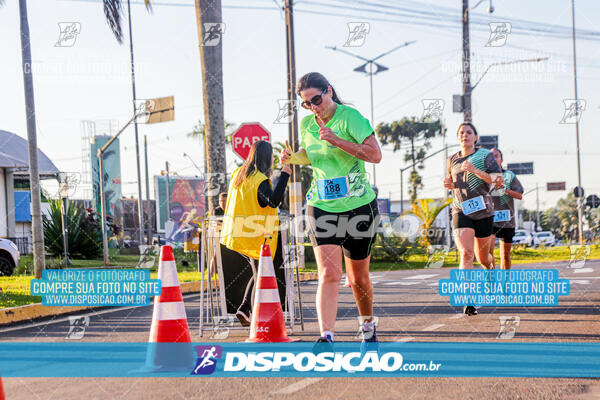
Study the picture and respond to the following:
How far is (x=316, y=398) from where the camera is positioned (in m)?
3.74

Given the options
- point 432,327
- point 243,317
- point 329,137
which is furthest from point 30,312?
point 329,137

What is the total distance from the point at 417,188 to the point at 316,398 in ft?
164

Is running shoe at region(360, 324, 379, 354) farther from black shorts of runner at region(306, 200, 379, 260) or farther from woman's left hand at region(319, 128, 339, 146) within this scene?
woman's left hand at region(319, 128, 339, 146)

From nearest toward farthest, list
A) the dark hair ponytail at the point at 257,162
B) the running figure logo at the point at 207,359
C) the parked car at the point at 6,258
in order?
1. the running figure logo at the point at 207,359
2. the dark hair ponytail at the point at 257,162
3. the parked car at the point at 6,258

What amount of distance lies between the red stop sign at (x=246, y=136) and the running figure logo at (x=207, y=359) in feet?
23.1

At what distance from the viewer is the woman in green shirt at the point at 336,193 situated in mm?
4707

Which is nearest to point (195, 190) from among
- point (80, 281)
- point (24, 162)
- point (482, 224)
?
point (24, 162)

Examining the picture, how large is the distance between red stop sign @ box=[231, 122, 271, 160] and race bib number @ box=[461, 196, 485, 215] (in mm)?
5525

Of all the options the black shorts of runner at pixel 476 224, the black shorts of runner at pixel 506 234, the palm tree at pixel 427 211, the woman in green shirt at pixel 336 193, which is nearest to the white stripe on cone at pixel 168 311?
the woman in green shirt at pixel 336 193

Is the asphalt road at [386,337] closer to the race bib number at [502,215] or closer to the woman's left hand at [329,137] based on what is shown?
the race bib number at [502,215]

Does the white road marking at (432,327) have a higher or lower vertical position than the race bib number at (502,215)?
lower

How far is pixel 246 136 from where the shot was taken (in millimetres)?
12453

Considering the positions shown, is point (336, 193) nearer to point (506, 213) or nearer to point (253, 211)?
point (253, 211)

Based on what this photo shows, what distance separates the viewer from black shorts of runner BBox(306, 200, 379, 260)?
474 cm
